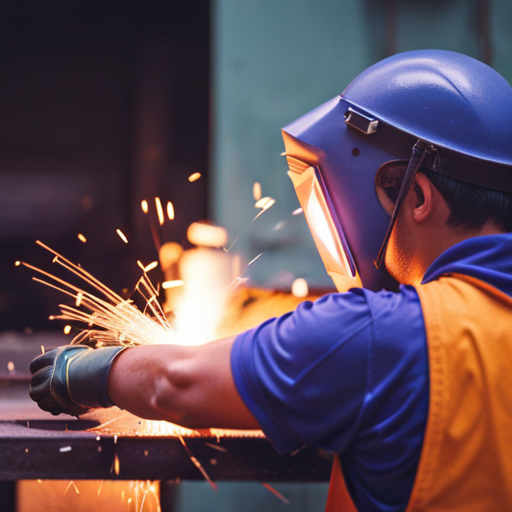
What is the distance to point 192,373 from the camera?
3.45 ft

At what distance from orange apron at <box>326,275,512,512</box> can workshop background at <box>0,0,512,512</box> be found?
2.24 m

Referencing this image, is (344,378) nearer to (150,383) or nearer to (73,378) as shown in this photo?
(150,383)

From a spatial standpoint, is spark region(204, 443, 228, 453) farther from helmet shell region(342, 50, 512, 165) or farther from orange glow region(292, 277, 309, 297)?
orange glow region(292, 277, 309, 297)

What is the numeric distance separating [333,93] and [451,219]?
2.20m

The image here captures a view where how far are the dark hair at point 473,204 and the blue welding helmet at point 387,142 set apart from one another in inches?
0.6

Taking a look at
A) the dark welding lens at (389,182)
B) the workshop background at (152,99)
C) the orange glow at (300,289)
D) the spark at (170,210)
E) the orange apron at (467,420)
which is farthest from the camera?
the spark at (170,210)

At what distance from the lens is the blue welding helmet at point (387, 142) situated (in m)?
1.19

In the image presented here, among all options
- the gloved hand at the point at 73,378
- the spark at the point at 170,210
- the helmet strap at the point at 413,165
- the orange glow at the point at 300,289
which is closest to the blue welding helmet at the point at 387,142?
the helmet strap at the point at 413,165

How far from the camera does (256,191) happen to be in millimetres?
3180

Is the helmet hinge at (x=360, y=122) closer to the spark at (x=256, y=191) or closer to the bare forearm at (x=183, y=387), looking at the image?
the bare forearm at (x=183, y=387)

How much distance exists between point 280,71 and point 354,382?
255cm

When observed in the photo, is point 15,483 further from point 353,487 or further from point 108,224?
point 108,224

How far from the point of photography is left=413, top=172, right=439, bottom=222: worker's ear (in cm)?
118

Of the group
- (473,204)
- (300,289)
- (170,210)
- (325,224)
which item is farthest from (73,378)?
(170,210)
